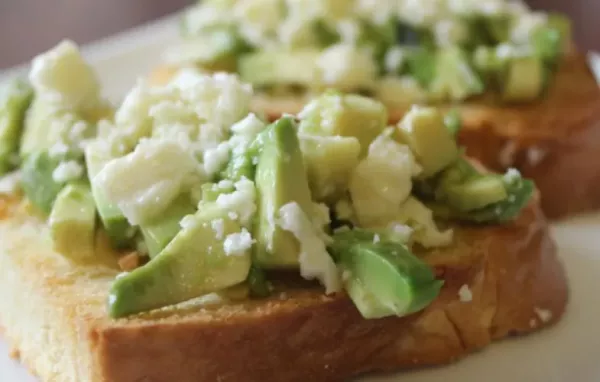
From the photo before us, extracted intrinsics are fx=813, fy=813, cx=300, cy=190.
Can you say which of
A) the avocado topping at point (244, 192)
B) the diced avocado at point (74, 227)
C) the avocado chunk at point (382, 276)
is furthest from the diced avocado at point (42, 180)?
the avocado chunk at point (382, 276)

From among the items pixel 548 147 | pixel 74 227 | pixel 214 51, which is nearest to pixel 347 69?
pixel 214 51

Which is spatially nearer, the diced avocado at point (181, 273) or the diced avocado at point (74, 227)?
the diced avocado at point (181, 273)

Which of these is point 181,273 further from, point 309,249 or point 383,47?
point 383,47

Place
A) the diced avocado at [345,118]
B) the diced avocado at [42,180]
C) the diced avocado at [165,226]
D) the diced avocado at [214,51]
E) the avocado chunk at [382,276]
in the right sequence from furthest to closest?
the diced avocado at [214,51] → the diced avocado at [42,180] → the diced avocado at [345,118] → the diced avocado at [165,226] → the avocado chunk at [382,276]

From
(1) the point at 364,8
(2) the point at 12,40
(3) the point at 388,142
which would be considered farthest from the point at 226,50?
(2) the point at 12,40

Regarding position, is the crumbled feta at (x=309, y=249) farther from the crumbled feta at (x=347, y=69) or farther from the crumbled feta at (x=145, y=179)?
the crumbled feta at (x=347, y=69)

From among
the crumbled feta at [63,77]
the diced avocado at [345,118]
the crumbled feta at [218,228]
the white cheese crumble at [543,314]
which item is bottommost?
the white cheese crumble at [543,314]

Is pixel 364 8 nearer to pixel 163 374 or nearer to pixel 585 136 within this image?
pixel 585 136
